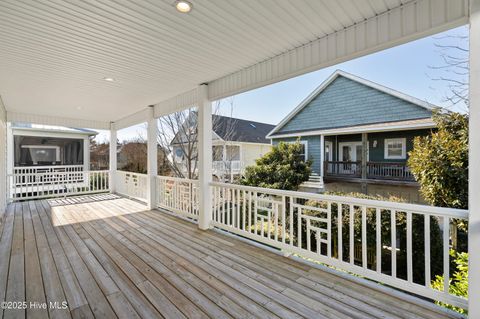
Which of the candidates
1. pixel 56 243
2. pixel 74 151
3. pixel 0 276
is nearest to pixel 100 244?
pixel 56 243

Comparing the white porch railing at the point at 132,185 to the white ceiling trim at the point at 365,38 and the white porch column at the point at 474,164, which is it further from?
the white porch column at the point at 474,164

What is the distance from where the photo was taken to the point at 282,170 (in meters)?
6.41

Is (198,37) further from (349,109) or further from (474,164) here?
(349,109)

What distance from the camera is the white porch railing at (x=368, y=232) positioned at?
2078 mm

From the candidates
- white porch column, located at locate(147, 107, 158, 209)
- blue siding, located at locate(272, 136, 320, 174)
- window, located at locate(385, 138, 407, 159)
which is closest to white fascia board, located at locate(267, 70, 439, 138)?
blue siding, located at locate(272, 136, 320, 174)

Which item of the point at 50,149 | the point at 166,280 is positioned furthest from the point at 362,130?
the point at 50,149

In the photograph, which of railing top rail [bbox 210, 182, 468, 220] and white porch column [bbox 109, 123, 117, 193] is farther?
white porch column [bbox 109, 123, 117, 193]

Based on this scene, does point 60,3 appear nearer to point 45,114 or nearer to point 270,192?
point 270,192

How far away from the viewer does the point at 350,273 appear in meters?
2.67

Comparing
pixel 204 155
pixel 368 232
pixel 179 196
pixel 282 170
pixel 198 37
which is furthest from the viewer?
pixel 282 170

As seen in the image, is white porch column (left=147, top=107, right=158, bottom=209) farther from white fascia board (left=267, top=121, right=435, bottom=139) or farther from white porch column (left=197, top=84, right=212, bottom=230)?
white fascia board (left=267, top=121, right=435, bottom=139)

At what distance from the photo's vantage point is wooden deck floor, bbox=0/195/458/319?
6.42 feet

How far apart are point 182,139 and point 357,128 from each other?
19.5 ft

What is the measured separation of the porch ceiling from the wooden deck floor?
2.40m
